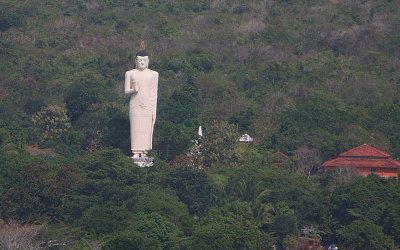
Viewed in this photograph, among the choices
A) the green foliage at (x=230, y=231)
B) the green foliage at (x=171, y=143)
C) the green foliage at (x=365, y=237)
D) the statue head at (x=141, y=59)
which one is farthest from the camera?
the green foliage at (x=171, y=143)

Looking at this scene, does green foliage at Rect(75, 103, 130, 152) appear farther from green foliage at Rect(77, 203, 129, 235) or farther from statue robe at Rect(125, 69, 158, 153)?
green foliage at Rect(77, 203, 129, 235)

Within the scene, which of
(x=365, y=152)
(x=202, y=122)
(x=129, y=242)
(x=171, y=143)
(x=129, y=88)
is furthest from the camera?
(x=202, y=122)

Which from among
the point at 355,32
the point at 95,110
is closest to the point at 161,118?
the point at 95,110

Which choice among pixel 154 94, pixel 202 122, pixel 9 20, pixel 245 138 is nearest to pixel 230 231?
pixel 154 94

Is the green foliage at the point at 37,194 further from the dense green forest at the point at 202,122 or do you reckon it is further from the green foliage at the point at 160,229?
the green foliage at the point at 160,229

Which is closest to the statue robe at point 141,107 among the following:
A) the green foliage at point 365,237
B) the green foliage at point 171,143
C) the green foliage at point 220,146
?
the green foliage at point 171,143

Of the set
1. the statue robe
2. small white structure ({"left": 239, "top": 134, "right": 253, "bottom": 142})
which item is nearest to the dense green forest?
small white structure ({"left": 239, "top": 134, "right": 253, "bottom": 142})

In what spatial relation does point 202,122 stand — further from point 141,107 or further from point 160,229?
point 160,229

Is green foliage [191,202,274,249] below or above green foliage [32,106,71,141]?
below
